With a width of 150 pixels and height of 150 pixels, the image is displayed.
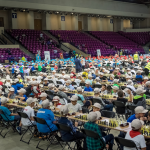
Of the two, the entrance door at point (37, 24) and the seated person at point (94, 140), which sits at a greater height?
the entrance door at point (37, 24)

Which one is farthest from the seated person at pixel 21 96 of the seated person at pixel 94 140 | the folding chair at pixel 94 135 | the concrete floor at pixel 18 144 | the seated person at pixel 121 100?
the folding chair at pixel 94 135

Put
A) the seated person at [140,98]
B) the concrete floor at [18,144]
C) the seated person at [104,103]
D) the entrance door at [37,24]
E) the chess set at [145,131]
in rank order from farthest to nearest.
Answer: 1. the entrance door at [37,24]
2. the seated person at [104,103]
3. the seated person at [140,98]
4. the concrete floor at [18,144]
5. the chess set at [145,131]

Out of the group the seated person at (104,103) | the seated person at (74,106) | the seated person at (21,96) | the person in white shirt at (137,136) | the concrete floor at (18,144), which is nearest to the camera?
the person in white shirt at (137,136)

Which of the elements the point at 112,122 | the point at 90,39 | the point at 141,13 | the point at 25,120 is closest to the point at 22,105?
the point at 25,120

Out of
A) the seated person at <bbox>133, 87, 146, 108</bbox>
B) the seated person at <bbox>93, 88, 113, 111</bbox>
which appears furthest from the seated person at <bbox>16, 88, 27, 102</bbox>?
the seated person at <bbox>133, 87, 146, 108</bbox>

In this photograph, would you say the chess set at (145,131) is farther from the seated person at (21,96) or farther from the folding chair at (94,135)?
the seated person at (21,96)

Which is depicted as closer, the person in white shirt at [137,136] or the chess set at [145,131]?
the person in white shirt at [137,136]

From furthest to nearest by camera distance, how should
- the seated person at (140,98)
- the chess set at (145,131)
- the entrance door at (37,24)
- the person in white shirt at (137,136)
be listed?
the entrance door at (37,24) → the seated person at (140,98) → the chess set at (145,131) → the person in white shirt at (137,136)

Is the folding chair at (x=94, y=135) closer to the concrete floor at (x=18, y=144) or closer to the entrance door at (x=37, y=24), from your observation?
the concrete floor at (x=18, y=144)

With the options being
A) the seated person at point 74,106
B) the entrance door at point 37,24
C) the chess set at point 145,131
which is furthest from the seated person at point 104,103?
the entrance door at point 37,24

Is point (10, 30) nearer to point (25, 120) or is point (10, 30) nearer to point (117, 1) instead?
point (117, 1)

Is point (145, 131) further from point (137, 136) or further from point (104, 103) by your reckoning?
point (104, 103)

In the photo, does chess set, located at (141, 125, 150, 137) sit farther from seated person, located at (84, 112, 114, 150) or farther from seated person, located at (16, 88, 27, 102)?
seated person, located at (16, 88, 27, 102)

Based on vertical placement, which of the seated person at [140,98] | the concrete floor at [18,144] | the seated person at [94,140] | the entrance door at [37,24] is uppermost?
the entrance door at [37,24]
